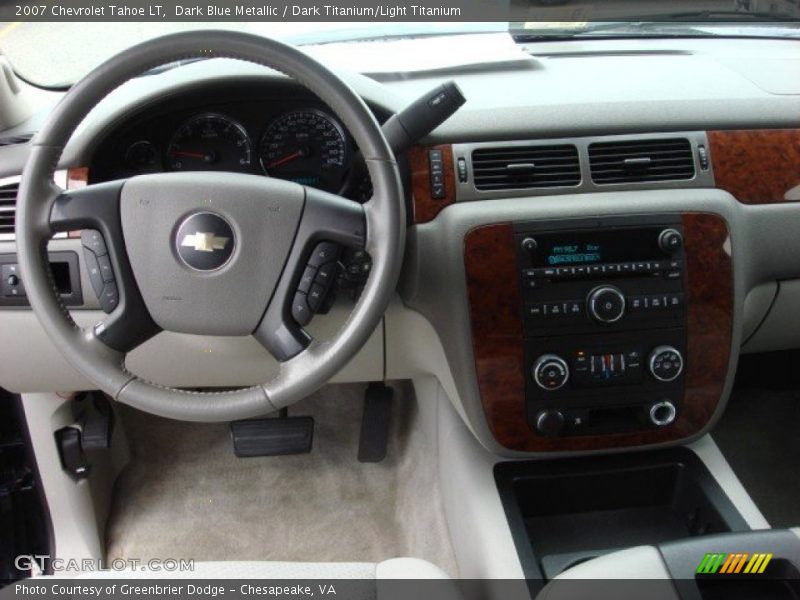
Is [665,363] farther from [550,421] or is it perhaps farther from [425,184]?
[425,184]

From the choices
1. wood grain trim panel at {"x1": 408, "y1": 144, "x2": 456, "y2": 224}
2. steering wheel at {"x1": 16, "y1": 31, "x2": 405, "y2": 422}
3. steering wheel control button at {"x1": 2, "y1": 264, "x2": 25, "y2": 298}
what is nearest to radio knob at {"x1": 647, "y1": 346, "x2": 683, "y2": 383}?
wood grain trim panel at {"x1": 408, "y1": 144, "x2": 456, "y2": 224}

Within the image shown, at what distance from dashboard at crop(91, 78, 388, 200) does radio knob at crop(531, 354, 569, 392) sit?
0.45 meters

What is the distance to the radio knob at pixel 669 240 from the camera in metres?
1.36

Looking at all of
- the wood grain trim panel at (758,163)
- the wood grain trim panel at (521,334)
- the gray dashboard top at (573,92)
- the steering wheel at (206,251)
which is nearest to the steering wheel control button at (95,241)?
the steering wheel at (206,251)

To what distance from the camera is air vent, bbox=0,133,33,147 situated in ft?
4.67

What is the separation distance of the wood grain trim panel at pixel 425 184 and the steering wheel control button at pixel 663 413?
556 millimetres

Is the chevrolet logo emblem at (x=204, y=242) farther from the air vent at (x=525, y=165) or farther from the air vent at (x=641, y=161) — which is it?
the air vent at (x=641, y=161)

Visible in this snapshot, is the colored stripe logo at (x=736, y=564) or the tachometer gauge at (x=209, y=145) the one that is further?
the tachometer gauge at (x=209, y=145)

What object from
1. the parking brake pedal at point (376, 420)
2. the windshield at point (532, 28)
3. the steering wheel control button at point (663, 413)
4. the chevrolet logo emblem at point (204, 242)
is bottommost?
the parking brake pedal at point (376, 420)

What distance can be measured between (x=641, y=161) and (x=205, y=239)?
803 mm

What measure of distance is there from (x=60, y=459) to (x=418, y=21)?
133 centimetres

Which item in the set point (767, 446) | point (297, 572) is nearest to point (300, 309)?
point (297, 572)

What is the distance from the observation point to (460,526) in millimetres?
1589

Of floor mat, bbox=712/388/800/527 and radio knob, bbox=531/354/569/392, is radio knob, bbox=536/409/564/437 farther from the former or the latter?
floor mat, bbox=712/388/800/527
